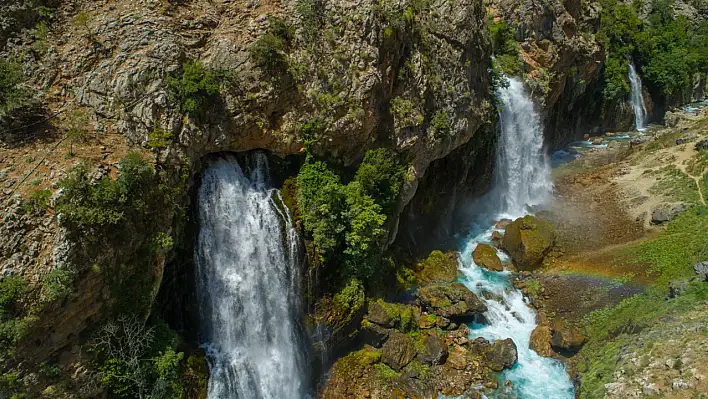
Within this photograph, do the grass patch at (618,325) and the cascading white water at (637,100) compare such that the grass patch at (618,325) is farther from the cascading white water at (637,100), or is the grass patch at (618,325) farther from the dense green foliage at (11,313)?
the cascading white water at (637,100)

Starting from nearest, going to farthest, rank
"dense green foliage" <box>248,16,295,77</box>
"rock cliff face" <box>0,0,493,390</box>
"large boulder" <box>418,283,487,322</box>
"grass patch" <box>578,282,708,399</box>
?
1. "rock cliff face" <box>0,0,493,390</box>
2. "grass patch" <box>578,282,708,399</box>
3. "dense green foliage" <box>248,16,295,77</box>
4. "large boulder" <box>418,283,487,322</box>

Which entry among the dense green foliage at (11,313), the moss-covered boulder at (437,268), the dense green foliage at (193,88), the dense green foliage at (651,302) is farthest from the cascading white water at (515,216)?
the dense green foliage at (11,313)

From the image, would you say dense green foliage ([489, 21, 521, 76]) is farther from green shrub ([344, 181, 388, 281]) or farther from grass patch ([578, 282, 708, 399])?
green shrub ([344, 181, 388, 281])

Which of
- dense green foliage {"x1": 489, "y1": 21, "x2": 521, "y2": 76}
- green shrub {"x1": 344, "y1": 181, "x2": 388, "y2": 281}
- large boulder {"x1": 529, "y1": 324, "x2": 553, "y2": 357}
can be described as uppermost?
dense green foliage {"x1": 489, "y1": 21, "x2": 521, "y2": 76}

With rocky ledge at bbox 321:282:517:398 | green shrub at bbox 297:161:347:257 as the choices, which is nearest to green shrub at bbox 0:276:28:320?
green shrub at bbox 297:161:347:257

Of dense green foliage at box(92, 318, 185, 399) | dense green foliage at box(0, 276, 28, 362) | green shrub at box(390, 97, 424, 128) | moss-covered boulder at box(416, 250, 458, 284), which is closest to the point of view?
dense green foliage at box(0, 276, 28, 362)

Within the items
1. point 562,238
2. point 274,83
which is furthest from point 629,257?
point 274,83
